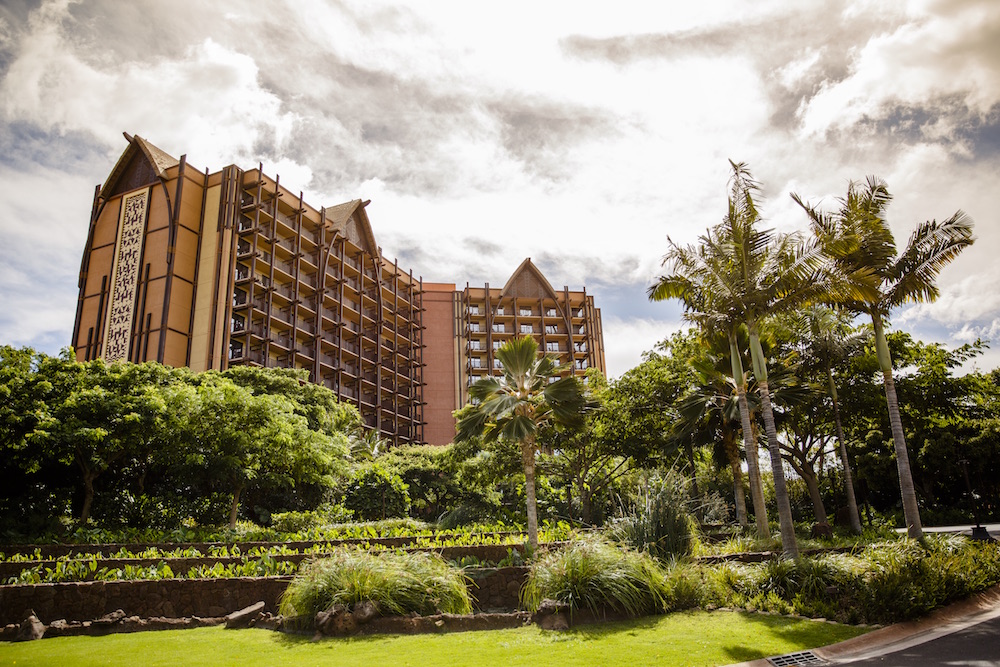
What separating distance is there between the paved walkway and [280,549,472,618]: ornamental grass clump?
528 cm

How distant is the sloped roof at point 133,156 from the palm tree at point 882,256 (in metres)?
49.6

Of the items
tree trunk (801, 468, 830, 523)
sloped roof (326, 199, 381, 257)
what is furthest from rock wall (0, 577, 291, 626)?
sloped roof (326, 199, 381, 257)

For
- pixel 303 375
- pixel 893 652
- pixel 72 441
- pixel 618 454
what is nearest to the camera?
pixel 893 652

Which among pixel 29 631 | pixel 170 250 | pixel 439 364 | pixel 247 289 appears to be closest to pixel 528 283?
pixel 439 364

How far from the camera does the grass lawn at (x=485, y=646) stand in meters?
8.23

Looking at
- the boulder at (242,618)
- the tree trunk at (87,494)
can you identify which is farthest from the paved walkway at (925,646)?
the tree trunk at (87,494)

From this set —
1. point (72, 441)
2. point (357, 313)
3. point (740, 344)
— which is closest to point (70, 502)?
point (72, 441)

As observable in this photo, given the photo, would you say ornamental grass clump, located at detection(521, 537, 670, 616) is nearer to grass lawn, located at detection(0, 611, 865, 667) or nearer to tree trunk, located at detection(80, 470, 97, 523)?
grass lawn, located at detection(0, 611, 865, 667)

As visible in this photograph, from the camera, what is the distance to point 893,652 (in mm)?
8219

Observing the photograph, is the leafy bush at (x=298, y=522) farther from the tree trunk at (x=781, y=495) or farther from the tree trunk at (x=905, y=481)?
the tree trunk at (x=905, y=481)

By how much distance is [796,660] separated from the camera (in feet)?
26.5

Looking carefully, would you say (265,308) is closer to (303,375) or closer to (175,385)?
(303,375)

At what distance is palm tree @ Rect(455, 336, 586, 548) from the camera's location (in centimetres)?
1873

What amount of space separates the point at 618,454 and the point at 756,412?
19.7ft
